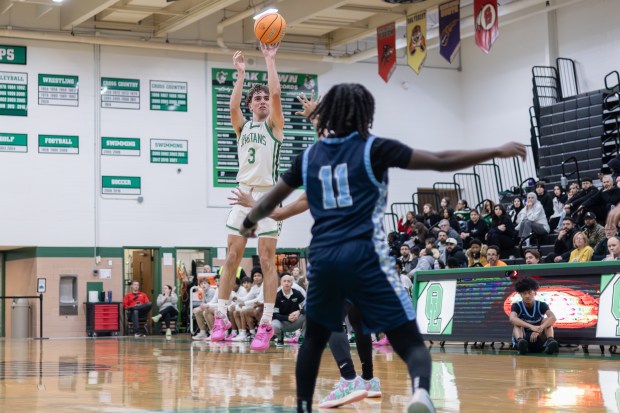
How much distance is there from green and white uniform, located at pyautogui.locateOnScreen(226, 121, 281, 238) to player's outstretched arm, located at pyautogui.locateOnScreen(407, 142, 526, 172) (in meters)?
5.05

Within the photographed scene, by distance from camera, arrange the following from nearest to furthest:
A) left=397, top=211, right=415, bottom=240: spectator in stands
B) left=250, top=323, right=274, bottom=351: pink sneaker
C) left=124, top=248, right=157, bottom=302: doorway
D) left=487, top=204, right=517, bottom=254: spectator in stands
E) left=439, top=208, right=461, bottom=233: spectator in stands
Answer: left=250, top=323, right=274, bottom=351: pink sneaker → left=487, top=204, right=517, bottom=254: spectator in stands → left=439, top=208, right=461, bottom=233: spectator in stands → left=397, top=211, right=415, bottom=240: spectator in stands → left=124, top=248, right=157, bottom=302: doorway

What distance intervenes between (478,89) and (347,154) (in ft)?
74.8

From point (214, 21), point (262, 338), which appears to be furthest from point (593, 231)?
point (214, 21)

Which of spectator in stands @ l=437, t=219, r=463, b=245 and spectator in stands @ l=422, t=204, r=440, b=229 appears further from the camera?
spectator in stands @ l=422, t=204, r=440, b=229

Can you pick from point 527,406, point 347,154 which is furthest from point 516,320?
point 347,154

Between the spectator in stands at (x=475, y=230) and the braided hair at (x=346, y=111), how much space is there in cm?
1448

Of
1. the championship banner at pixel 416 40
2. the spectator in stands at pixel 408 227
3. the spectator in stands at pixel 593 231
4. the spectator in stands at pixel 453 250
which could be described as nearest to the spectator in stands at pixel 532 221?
the spectator in stands at pixel 453 250

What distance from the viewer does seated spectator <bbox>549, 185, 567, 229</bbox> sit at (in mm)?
17702

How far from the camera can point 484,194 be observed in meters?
24.7

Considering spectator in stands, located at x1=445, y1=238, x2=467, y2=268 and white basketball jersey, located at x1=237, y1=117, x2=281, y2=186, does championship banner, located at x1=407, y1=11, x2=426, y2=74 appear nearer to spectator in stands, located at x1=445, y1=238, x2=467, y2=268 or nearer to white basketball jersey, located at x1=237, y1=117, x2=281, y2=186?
spectator in stands, located at x1=445, y1=238, x2=467, y2=268

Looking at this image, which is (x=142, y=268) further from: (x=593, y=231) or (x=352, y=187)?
(x=352, y=187)

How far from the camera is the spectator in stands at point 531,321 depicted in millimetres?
10219

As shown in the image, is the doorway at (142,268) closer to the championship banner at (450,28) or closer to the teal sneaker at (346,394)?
the championship banner at (450,28)

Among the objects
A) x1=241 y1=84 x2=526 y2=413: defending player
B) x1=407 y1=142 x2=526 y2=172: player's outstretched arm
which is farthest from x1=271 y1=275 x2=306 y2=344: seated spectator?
x1=407 y1=142 x2=526 y2=172: player's outstretched arm
